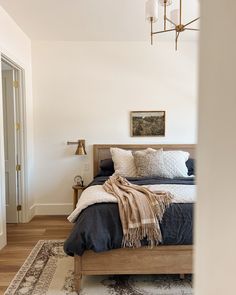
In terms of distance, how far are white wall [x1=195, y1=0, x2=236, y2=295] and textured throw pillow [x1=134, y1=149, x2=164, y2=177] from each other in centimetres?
269

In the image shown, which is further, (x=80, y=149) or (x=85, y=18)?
(x=80, y=149)

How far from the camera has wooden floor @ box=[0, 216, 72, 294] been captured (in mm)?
2561

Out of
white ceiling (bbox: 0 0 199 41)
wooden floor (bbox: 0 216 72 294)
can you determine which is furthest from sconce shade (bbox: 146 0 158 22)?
wooden floor (bbox: 0 216 72 294)

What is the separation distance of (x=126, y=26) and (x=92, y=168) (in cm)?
216

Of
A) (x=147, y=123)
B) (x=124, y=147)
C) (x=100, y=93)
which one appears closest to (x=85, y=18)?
(x=100, y=93)

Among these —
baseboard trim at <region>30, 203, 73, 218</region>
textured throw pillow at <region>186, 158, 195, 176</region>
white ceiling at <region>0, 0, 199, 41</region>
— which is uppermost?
white ceiling at <region>0, 0, 199, 41</region>

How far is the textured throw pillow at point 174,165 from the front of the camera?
3420 mm

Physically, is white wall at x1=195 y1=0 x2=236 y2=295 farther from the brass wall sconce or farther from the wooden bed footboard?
the brass wall sconce

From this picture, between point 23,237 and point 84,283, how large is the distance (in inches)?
54.8

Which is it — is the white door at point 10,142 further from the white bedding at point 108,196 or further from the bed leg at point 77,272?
the bed leg at point 77,272

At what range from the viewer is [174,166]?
3465mm

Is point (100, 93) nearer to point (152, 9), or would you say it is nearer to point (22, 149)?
point (22, 149)

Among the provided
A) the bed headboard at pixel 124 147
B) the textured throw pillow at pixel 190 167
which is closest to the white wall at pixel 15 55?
the bed headboard at pixel 124 147

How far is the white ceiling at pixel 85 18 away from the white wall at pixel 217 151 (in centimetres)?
268
